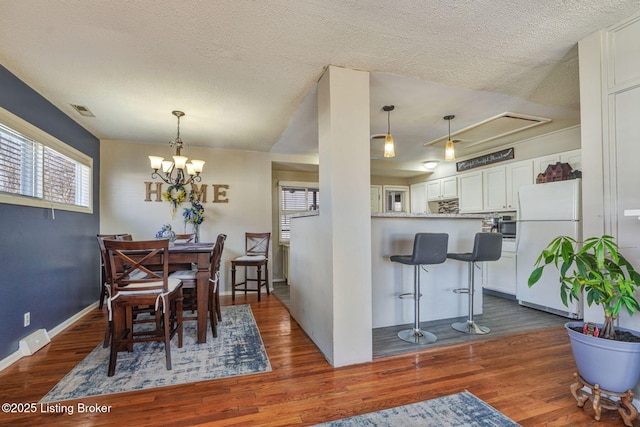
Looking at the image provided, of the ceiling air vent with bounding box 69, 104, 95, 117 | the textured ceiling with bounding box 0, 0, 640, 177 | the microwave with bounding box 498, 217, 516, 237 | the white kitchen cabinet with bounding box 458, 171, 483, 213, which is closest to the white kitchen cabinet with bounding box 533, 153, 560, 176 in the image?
the textured ceiling with bounding box 0, 0, 640, 177

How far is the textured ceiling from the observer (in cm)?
171

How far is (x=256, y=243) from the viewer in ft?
15.6

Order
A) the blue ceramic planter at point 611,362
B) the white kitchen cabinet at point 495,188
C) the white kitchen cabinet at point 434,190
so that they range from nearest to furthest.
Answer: the blue ceramic planter at point 611,362
the white kitchen cabinet at point 495,188
the white kitchen cabinet at point 434,190

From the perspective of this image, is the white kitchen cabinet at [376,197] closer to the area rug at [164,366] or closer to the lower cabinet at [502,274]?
the lower cabinet at [502,274]

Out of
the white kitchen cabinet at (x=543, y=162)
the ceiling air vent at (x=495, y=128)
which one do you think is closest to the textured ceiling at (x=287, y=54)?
the ceiling air vent at (x=495, y=128)

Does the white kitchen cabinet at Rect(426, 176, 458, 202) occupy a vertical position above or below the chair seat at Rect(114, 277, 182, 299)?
above

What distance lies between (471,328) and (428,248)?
42.2 inches

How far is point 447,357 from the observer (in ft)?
7.87

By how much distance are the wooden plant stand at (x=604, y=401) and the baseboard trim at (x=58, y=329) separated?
3970mm

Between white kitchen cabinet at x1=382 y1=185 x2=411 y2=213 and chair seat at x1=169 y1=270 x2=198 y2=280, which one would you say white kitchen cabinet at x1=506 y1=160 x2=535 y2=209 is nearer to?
white kitchen cabinet at x1=382 y1=185 x2=411 y2=213

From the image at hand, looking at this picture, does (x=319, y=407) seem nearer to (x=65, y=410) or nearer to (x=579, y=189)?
(x=65, y=410)

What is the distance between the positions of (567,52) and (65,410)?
4.15 metres

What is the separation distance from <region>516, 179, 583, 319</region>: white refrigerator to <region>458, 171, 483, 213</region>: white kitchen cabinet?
0.99 m

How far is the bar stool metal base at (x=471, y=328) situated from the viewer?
2.88m
